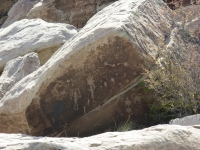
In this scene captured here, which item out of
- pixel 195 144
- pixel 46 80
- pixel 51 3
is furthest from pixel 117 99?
pixel 51 3

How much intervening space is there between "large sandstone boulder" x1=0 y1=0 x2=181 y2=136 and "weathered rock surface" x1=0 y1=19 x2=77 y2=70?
220cm

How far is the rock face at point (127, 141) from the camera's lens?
2859 mm

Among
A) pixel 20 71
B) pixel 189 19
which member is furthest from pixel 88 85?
pixel 189 19

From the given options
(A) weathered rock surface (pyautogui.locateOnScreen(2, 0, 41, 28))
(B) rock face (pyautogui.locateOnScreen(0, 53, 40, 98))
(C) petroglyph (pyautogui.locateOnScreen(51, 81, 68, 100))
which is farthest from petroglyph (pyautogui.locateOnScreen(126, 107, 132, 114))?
(A) weathered rock surface (pyautogui.locateOnScreen(2, 0, 41, 28))

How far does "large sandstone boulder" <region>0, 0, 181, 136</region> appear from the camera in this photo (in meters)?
4.63

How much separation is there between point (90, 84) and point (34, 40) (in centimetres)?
A: 286

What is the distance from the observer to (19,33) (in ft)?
25.7

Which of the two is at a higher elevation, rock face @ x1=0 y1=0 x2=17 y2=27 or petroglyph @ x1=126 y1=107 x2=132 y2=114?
petroglyph @ x1=126 y1=107 x2=132 y2=114

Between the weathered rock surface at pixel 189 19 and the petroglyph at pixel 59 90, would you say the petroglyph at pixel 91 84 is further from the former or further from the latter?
the weathered rock surface at pixel 189 19

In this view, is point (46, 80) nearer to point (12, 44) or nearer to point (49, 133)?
point (49, 133)

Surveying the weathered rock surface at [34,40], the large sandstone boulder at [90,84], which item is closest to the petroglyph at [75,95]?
the large sandstone boulder at [90,84]

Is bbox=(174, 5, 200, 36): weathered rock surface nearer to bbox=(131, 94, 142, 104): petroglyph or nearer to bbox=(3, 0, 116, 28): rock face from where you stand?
bbox=(131, 94, 142, 104): petroglyph

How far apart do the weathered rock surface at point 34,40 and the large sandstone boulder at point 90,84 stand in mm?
2204

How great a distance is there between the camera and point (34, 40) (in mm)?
7379
